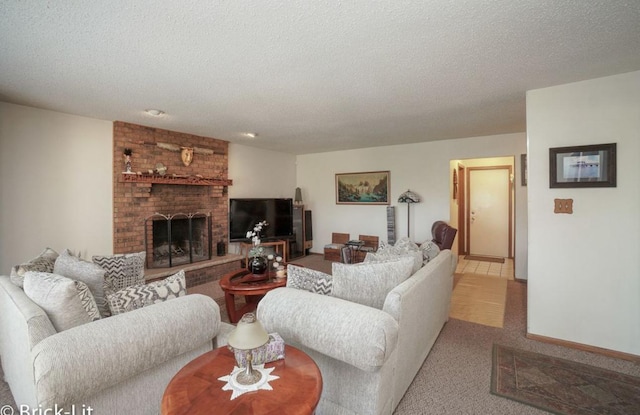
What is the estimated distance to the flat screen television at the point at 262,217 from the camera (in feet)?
17.5

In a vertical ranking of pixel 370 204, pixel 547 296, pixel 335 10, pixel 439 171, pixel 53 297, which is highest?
pixel 335 10

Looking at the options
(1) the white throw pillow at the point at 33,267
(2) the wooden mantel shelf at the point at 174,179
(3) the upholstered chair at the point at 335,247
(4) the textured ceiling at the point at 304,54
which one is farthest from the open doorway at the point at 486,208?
(1) the white throw pillow at the point at 33,267

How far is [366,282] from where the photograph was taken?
187 centimetres

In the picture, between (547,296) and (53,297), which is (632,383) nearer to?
(547,296)

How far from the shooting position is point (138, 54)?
6.85 feet

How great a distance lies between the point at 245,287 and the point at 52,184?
275 cm

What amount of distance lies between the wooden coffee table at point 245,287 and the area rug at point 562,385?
6.60 feet

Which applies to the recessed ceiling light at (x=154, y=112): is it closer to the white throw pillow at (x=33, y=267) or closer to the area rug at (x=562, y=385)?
the white throw pillow at (x=33, y=267)

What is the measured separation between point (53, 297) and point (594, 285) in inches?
153

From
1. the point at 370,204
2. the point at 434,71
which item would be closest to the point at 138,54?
the point at 434,71

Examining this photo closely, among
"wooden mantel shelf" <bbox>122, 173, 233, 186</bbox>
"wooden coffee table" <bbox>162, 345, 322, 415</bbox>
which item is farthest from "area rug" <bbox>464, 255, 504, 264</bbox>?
"wooden coffee table" <bbox>162, 345, 322, 415</bbox>

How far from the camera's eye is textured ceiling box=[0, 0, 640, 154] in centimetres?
162

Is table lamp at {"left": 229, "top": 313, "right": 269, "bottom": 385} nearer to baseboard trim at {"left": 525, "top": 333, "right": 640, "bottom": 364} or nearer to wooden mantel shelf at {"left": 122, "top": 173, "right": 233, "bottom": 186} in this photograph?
baseboard trim at {"left": 525, "top": 333, "right": 640, "bottom": 364}

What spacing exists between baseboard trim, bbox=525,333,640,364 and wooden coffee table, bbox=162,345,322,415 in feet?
8.49
